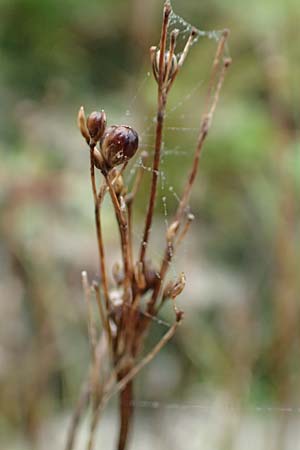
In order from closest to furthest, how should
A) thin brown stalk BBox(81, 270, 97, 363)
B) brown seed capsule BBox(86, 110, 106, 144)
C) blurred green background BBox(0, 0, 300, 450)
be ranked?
brown seed capsule BBox(86, 110, 106, 144)
thin brown stalk BBox(81, 270, 97, 363)
blurred green background BBox(0, 0, 300, 450)

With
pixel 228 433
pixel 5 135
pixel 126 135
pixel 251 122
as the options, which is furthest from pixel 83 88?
pixel 126 135

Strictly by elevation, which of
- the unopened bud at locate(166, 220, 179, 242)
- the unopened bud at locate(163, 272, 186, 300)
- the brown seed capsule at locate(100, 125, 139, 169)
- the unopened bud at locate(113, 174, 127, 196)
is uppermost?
the brown seed capsule at locate(100, 125, 139, 169)

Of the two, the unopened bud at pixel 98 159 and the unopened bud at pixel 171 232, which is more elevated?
the unopened bud at pixel 98 159

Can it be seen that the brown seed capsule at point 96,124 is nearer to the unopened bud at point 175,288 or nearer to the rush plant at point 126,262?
the rush plant at point 126,262

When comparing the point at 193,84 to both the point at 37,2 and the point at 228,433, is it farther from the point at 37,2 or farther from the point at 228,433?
the point at 228,433

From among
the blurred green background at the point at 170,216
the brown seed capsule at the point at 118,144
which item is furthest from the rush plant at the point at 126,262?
the blurred green background at the point at 170,216

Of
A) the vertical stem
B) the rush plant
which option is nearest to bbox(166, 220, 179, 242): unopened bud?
the rush plant

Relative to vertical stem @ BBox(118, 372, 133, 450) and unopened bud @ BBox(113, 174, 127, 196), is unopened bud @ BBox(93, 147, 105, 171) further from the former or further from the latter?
vertical stem @ BBox(118, 372, 133, 450)
